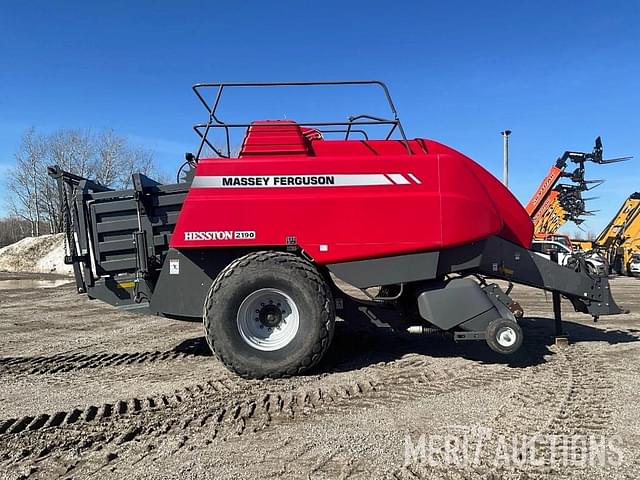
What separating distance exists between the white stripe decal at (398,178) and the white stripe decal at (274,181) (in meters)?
0.34

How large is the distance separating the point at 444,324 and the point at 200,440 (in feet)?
8.43

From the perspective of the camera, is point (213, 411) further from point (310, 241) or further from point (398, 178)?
point (398, 178)

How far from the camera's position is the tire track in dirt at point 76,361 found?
536cm

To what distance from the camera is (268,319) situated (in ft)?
16.1

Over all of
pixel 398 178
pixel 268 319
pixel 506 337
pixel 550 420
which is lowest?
pixel 550 420

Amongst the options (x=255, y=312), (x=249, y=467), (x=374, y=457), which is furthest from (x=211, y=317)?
(x=374, y=457)

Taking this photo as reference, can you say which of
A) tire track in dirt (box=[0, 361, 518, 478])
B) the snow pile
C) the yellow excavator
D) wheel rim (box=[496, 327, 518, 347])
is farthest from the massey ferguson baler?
the snow pile

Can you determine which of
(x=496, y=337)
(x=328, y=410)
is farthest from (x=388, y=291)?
(x=328, y=410)

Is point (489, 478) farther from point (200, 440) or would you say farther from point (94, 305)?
point (94, 305)

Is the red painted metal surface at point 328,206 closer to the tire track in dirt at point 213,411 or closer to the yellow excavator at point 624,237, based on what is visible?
the tire track in dirt at point 213,411

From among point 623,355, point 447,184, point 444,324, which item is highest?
point 447,184

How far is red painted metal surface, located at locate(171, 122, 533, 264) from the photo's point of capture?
4844 mm

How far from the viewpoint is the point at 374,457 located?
10.3 feet

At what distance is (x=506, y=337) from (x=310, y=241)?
208 centimetres
